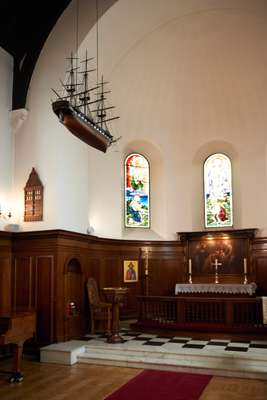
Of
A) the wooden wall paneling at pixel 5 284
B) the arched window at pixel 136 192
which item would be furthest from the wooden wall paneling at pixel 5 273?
the arched window at pixel 136 192

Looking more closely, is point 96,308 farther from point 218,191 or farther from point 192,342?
point 218,191

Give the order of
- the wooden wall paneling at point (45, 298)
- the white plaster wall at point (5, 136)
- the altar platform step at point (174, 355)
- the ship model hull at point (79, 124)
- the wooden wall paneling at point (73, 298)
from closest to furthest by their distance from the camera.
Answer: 1. the ship model hull at point (79, 124)
2. the altar platform step at point (174, 355)
3. the wooden wall paneling at point (45, 298)
4. the wooden wall paneling at point (73, 298)
5. the white plaster wall at point (5, 136)

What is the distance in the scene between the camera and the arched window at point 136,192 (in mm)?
14359

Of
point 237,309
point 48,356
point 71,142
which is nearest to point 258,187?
point 237,309

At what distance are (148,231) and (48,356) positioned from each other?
618 centimetres

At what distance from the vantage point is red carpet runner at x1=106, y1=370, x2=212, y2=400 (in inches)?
266

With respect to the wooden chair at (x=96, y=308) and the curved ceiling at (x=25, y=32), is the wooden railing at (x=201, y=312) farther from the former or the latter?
the curved ceiling at (x=25, y=32)

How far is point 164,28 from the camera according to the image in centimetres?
1196

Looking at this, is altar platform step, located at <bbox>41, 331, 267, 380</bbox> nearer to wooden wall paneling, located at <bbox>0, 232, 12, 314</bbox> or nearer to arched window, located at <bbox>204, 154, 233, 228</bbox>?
wooden wall paneling, located at <bbox>0, 232, 12, 314</bbox>

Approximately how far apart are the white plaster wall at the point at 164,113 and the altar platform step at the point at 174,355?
2.80 m

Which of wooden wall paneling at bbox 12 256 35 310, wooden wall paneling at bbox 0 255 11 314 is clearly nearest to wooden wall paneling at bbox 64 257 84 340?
wooden wall paneling at bbox 12 256 35 310

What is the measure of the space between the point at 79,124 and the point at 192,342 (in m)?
5.83

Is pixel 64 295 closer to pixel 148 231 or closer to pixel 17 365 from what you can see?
pixel 17 365

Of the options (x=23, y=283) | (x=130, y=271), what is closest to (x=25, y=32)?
(x=23, y=283)
